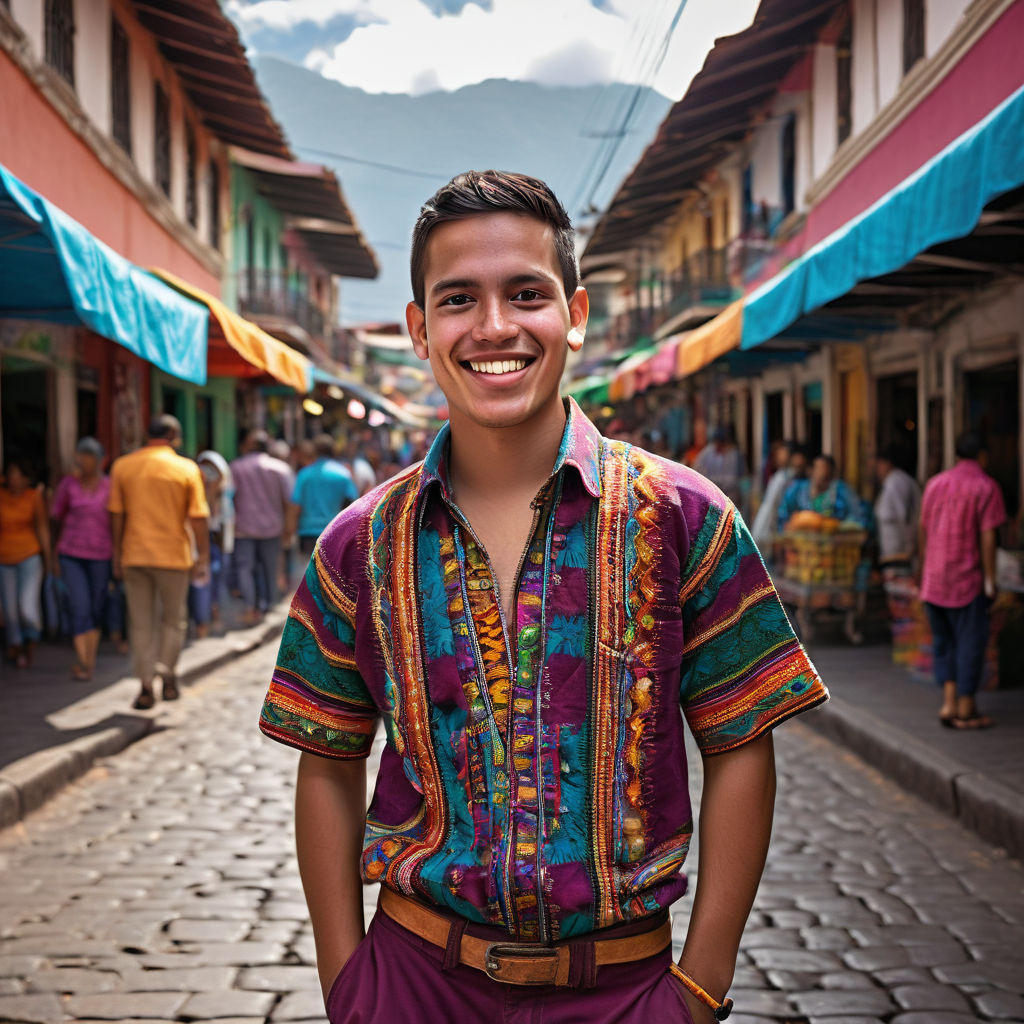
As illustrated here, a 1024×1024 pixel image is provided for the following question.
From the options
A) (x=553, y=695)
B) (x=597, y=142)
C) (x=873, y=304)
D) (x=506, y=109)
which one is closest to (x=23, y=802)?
(x=553, y=695)

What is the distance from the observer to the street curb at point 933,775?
5523mm

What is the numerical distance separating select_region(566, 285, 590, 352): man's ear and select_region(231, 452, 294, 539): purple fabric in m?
10.7

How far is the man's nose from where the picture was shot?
1.79 m

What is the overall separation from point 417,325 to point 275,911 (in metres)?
3.19

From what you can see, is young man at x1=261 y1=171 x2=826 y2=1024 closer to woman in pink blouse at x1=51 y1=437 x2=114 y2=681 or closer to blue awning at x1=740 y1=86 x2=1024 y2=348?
blue awning at x1=740 y1=86 x2=1024 y2=348

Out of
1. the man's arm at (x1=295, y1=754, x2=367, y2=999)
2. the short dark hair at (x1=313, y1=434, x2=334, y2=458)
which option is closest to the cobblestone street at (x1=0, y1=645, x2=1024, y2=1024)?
the man's arm at (x1=295, y1=754, x2=367, y2=999)

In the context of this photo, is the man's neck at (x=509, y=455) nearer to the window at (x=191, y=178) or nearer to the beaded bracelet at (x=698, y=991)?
the beaded bracelet at (x=698, y=991)

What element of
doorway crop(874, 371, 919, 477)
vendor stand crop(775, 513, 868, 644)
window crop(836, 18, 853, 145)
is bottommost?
vendor stand crop(775, 513, 868, 644)

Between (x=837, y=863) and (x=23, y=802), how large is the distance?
362 cm

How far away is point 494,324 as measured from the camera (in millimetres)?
1795

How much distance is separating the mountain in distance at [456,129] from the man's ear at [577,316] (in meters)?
6.79

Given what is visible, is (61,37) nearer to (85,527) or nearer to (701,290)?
(85,527)

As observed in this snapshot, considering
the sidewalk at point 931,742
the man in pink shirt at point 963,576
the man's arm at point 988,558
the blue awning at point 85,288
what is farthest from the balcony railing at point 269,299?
the man's arm at point 988,558

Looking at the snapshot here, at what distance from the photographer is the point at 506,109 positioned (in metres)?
60.8
